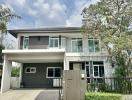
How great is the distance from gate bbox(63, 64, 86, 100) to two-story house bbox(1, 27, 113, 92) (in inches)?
302

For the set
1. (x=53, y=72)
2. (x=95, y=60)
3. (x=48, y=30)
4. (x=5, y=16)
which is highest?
(x=5, y=16)

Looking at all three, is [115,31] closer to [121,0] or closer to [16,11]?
[121,0]

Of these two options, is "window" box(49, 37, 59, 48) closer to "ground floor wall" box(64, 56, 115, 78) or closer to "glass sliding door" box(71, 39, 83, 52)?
"glass sliding door" box(71, 39, 83, 52)

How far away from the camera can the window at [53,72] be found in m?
26.0

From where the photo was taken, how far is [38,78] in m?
26.0

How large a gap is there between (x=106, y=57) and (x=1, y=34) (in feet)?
41.7

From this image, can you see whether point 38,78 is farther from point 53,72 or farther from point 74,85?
point 74,85

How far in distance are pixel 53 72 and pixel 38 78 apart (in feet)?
7.02

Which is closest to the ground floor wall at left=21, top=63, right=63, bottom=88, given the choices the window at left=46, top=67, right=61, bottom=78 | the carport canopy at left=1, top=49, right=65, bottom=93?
the window at left=46, top=67, right=61, bottom=78

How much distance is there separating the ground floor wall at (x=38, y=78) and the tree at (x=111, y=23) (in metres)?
8.36

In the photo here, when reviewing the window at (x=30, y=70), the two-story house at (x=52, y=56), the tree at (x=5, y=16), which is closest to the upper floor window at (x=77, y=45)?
the two-story house at (x=52, y=56)

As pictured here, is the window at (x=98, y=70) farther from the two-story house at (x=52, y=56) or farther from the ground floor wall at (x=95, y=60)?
the ground floor wall at (x=95, y=60)

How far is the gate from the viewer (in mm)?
13180

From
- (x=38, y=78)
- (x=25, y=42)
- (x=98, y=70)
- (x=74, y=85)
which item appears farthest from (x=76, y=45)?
(x=74, y=85)
